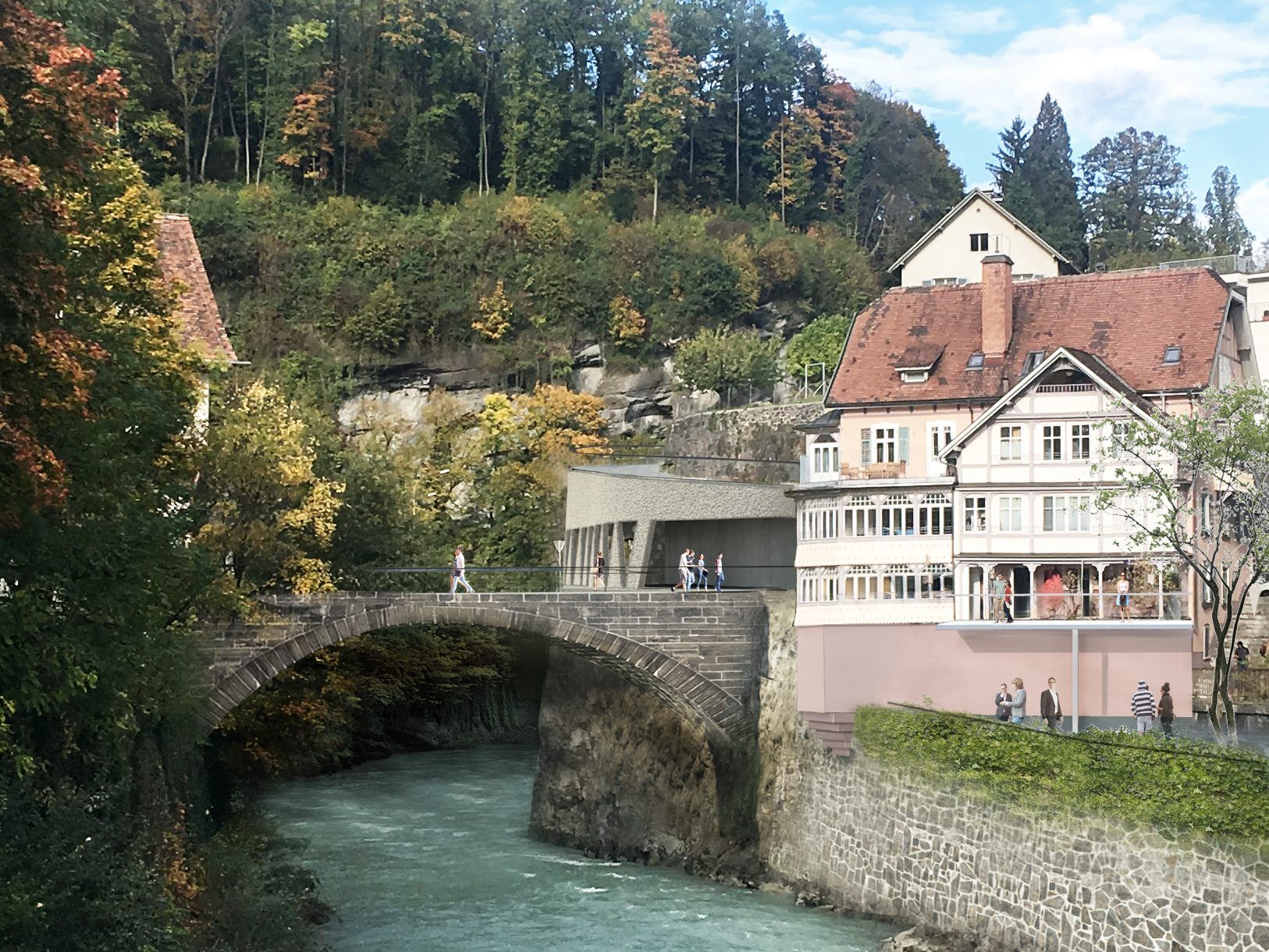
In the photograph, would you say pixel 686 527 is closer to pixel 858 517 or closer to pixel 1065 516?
pixel 858 517

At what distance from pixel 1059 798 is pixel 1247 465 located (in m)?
7.63

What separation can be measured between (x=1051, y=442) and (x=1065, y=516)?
1460 mm

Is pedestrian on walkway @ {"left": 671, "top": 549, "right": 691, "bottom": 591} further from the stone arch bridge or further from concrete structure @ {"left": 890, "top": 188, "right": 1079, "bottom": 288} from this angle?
concrete structure @ {"left": 890, "top": 188, "right": 1079, "bottom": 288}

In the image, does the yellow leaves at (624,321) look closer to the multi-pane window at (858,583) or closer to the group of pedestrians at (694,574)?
the group of pedestrians at (694,574)

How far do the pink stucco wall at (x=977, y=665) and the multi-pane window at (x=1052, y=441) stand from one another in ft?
11.4

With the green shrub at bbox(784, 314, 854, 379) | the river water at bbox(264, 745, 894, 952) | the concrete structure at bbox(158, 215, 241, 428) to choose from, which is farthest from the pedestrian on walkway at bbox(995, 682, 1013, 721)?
the green shrub at bbox(784, 314, 854, 379)

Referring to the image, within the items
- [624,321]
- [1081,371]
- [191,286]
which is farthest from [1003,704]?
[624,321]

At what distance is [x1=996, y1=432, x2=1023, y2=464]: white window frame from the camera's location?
1580 inches

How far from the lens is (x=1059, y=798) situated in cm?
3319

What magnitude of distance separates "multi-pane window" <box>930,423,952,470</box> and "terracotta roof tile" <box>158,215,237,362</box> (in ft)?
50.6

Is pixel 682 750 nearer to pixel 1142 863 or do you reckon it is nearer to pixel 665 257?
pixel 1142 863

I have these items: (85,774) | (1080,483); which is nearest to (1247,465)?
(1080,483)

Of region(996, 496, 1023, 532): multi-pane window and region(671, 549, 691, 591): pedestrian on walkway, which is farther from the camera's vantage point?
region(671, 549, 691, 591): pedestrian on walkway

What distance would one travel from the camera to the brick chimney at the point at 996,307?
4409 cm
